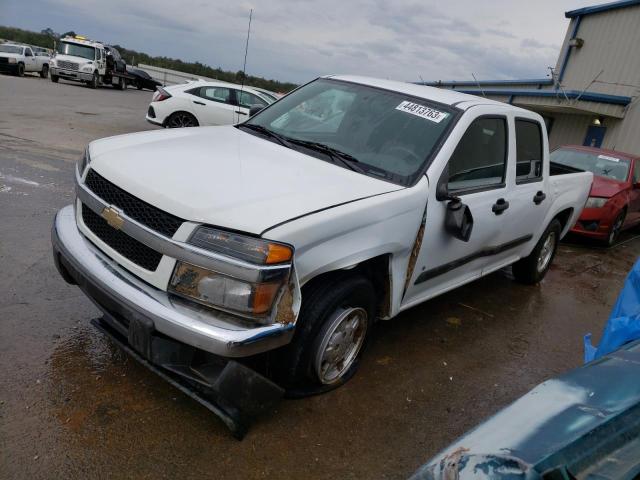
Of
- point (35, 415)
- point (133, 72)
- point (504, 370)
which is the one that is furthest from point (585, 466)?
point (133, 72)

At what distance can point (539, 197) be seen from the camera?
465cm

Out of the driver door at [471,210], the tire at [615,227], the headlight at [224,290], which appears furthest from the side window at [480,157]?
the tire at [615,227]

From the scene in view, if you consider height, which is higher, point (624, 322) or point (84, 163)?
point (84, 163)

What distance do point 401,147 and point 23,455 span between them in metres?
2.68

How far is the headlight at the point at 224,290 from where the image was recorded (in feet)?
7.69

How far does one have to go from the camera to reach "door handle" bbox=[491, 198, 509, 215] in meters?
3.88

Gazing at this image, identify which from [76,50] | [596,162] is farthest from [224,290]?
[76,50]

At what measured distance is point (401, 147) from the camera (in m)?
3.44

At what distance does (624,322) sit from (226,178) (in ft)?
6.98

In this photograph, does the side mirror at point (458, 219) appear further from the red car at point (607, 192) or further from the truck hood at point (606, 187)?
the truck hood at point (606, 187)

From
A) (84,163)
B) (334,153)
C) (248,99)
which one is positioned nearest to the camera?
(84,163)

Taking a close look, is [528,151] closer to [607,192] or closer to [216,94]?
[607,192]

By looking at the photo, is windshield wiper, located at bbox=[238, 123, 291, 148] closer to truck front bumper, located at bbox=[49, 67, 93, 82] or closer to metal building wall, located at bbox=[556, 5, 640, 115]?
metal building wall, located at bbox=[556, 5, 640, 115]

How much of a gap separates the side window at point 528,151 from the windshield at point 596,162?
4.44m
